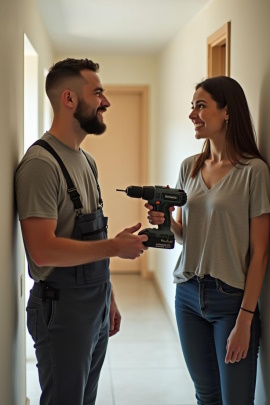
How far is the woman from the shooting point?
7.49ft

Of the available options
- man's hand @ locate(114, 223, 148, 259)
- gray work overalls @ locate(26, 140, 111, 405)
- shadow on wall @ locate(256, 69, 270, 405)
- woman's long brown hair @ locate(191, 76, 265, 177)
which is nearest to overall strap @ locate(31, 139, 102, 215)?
gray work overalls @ locate(26, 140, 111, 405)

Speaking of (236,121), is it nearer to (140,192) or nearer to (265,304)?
(140,192)

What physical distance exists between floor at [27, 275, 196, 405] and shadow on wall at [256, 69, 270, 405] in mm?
1110

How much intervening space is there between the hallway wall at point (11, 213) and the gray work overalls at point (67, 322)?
156 millimetres

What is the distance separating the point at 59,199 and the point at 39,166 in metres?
0.14

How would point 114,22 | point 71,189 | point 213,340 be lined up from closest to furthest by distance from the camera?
1. point 71,189
2. point 213,340
3. point 114,22

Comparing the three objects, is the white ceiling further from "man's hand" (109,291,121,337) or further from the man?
"man's hand" (109,291,121,337)

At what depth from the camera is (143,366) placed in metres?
4.16

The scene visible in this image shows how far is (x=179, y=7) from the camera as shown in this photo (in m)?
4.06

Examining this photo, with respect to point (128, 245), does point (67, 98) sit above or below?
above

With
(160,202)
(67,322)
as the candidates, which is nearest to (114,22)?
(160,202)

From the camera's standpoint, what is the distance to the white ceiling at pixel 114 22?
400 cm

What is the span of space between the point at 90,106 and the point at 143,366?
244 cm

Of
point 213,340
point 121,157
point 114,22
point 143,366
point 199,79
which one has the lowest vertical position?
point 143,366
